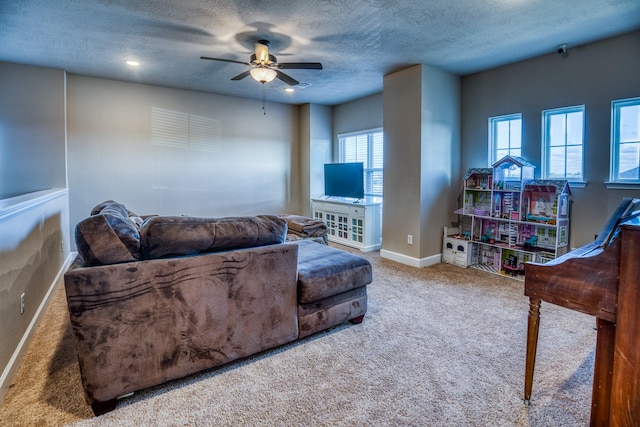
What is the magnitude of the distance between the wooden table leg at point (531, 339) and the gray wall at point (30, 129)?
5.31 m

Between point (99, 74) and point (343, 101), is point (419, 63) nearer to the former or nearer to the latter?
point (343, 101)

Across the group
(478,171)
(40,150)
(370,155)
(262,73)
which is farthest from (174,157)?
(478,171)

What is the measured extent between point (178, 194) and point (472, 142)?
4510 mm

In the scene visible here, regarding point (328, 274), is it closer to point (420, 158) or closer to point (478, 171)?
point (420, 158)

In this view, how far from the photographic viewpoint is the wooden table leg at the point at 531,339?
64.5 inches

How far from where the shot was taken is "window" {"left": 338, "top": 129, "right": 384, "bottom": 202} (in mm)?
5848

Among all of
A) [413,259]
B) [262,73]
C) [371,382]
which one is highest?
[262,73]

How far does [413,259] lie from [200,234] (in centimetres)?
319

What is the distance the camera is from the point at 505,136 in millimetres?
4250

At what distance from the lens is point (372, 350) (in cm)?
229

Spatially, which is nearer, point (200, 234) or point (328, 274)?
point (200, 234)

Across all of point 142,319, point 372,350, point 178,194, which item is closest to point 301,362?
point 372,350

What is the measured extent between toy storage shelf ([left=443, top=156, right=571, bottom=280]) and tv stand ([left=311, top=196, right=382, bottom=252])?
1.39m

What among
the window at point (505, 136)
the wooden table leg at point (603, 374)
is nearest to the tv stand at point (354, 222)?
the window at point (505, 136)
